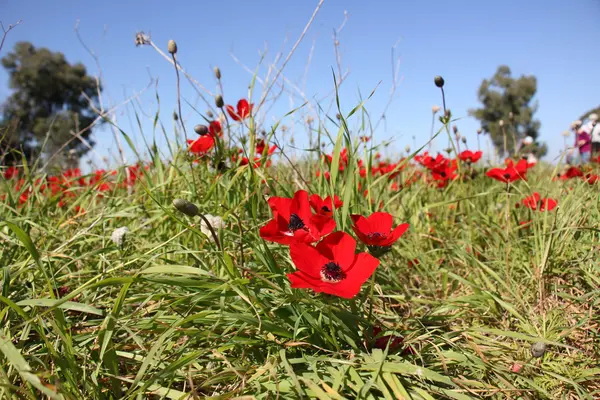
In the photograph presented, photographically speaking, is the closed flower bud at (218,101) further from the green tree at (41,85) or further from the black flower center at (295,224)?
the green tree at (41,85)

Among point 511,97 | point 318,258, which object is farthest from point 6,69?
point 511,97

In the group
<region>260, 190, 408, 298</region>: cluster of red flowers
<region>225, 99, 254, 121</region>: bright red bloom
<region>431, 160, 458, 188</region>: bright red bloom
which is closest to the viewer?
<region>260, 190, 408, 298</region>: cluster of red flowers

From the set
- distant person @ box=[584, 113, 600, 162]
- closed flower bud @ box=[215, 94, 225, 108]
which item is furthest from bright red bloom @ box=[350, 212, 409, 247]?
distant person @ box=[584, 113, 600, 162]

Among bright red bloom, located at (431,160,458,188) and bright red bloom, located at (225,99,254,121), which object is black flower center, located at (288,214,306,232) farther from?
bright red bloom, located at (431,160,458,188)

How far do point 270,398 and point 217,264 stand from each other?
1.66 feet

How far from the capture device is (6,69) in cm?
1869

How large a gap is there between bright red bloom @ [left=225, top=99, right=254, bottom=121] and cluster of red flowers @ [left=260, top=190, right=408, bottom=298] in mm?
707

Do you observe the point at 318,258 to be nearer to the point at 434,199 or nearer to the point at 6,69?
the point at 434,199

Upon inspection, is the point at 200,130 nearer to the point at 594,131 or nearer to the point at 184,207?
the point at 184,207

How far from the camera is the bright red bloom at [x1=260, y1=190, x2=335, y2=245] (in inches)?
31.9

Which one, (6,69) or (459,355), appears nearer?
(459,355)

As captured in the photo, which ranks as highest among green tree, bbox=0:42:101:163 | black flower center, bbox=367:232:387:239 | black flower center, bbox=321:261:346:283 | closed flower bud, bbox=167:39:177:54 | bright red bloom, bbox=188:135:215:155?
green tree, bbox=0:42:101:163

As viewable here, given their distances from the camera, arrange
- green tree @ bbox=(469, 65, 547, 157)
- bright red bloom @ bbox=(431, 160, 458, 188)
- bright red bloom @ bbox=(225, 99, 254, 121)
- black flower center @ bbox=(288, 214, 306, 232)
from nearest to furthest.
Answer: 1. black flower center @ bbox=(288, 214, 306, 232)
2. bright red bloom @ bbox=(225, 99, 254, 121)
3. bright red bloom @ bbox=(431, 160, 458, 188)
4. green tree @ bbox=(469, 65, 547, 157)

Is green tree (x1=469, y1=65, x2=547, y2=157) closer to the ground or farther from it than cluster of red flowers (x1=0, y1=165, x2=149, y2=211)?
farther from it
